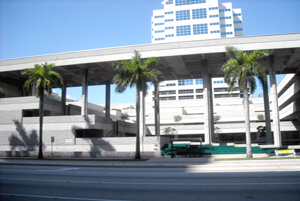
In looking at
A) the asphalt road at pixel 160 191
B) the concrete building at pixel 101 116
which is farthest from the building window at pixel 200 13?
the asphalt road at pixel 160 191

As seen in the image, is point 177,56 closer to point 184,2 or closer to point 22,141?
point 22,141

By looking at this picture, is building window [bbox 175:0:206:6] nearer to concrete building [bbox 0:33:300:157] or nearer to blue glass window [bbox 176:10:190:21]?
blue glass window [bbox 176:10:190:21]

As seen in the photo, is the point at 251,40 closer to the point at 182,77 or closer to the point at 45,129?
the point at 182,77

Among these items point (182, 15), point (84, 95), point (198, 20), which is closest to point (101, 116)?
point (84, 95)

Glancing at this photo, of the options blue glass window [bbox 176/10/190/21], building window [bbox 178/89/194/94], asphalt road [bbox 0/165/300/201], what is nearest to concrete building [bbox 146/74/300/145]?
building window [bbox 178/89/194/94]

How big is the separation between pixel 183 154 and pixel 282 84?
35.5 m

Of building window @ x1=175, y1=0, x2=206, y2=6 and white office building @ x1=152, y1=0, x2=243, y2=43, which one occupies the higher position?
building window @ x1=175, y1=0, x2=206, y2=6

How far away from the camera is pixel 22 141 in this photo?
37.6 m

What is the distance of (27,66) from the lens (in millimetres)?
41000

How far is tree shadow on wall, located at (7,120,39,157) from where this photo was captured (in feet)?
122

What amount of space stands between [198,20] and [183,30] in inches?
324

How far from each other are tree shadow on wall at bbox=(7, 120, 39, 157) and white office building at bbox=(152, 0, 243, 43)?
316 feet

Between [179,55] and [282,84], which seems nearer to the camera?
[179,55]

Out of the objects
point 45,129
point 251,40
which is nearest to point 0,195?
point 45,129
